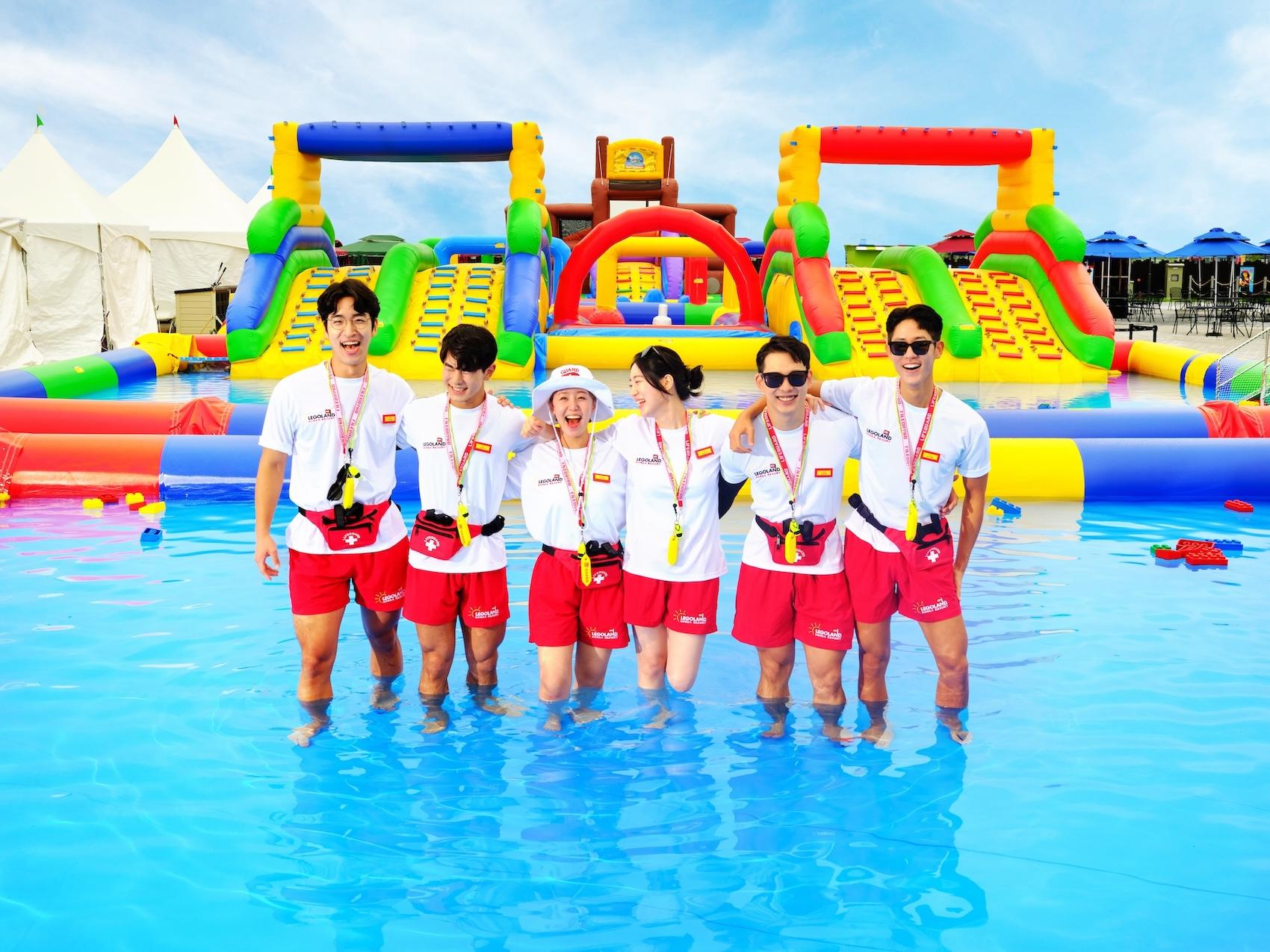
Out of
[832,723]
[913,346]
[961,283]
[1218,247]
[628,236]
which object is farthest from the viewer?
[1218,247]

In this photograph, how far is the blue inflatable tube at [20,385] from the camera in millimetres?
10406

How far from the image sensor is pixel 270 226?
1334cm

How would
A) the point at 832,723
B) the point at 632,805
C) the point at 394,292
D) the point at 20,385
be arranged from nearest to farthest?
the point at 632,805
the point at 832,723
the point at 20,385
the point at 394,292

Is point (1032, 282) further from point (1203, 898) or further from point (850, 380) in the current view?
point (1203, 898)

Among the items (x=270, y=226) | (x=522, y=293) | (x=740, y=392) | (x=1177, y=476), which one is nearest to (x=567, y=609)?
(x=1177, y=476)

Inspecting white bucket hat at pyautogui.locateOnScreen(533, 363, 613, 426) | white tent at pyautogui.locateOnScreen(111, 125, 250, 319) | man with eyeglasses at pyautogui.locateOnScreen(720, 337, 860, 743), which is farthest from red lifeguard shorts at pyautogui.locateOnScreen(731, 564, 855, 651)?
white tent at pyautogui.locateOnScreen(111, 125, 250, 319)

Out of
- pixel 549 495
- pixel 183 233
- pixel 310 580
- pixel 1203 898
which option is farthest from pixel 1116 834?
pixel 183 233

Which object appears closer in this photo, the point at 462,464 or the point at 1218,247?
the point at 462,464

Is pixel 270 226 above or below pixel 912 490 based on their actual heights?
above

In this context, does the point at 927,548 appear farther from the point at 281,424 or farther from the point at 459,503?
the point at 281,424

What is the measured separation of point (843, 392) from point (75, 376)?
11021mm

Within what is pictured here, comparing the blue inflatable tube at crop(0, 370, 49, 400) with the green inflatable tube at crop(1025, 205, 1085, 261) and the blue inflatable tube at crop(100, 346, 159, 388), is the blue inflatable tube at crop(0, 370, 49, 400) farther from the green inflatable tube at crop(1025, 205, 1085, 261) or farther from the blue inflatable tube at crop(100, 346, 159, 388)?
the green inflatable tube at crop(1025, 205, 1085, 261)

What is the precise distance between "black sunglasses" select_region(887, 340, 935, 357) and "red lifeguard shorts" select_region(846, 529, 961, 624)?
0.61 metres

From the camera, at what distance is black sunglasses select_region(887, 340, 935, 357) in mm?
3207
